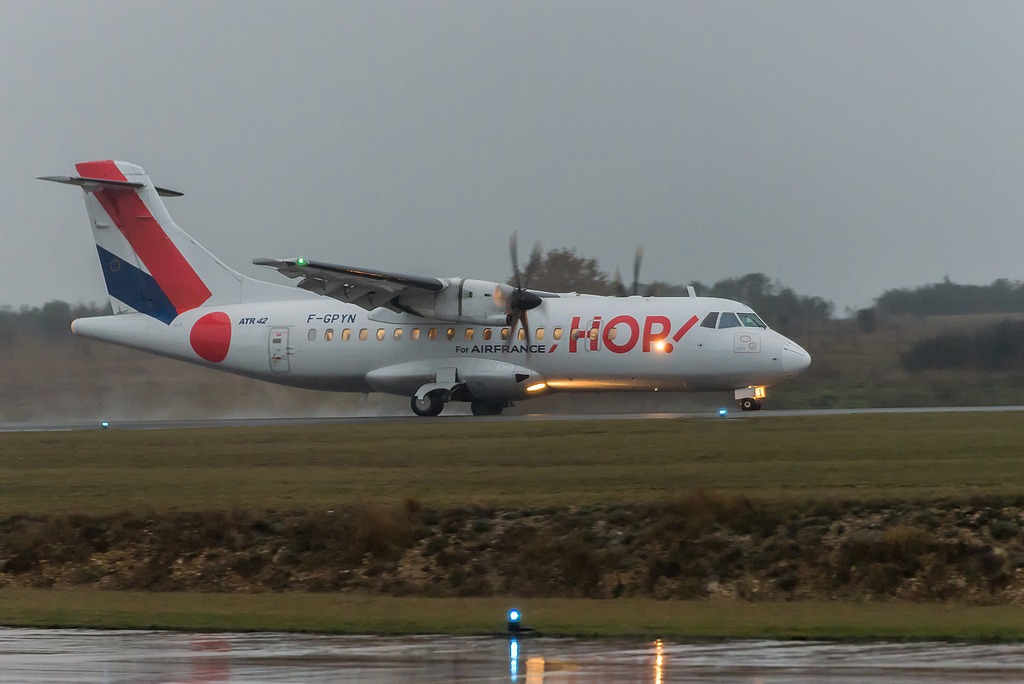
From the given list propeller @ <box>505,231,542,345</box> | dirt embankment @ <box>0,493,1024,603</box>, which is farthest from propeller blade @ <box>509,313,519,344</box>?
dirt embankment @ <box>0,493,1024,603</box>

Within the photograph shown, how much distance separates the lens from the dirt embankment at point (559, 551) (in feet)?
51.4

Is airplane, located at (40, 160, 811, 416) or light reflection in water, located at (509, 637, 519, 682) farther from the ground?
airplane, located at (40, 160, 811, 416)

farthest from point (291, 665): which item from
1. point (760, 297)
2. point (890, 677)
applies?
point (760, 297)

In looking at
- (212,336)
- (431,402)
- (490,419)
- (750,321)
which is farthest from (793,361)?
(212,336)

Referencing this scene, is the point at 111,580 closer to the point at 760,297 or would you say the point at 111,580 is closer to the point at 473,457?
the point at 473,457

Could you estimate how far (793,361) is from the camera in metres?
28.9

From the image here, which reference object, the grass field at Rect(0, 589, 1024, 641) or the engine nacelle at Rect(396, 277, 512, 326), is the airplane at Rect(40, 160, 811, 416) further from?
the grass field at Rect(0, 589, 1024, 641)

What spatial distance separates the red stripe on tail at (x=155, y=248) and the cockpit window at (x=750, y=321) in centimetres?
1483

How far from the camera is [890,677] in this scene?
27.1ft

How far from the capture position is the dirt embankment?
15.7 metres

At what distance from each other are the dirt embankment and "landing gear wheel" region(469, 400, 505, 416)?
14.0 meters

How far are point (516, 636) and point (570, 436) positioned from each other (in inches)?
555

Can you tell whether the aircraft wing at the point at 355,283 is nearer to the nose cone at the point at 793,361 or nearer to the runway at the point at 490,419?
the runway at the point at 490,419

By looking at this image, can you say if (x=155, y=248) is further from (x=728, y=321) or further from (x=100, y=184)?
(x=728, y=321)
